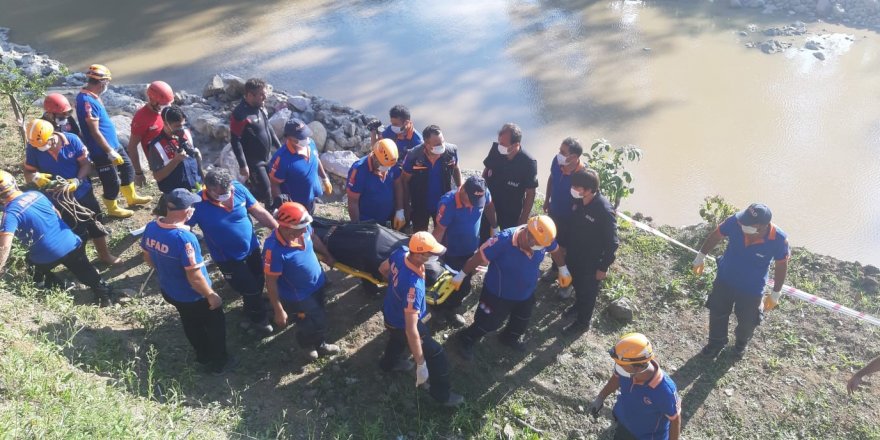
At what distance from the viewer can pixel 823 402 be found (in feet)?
17.6

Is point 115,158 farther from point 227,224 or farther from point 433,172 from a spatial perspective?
point 433,172

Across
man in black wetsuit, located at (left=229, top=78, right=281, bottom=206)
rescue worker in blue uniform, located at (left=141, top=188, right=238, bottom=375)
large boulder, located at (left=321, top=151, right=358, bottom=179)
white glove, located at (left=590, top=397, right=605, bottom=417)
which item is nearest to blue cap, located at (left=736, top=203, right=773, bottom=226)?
white glove, located at (left=590, top=397, right=605, bottom=417)

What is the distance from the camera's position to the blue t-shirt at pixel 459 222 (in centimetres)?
529

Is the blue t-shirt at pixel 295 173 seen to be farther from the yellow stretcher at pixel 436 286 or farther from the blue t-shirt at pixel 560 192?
the blue t-shirt at pixel 560 192

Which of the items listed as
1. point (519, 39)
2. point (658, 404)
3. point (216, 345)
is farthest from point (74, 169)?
point (519, 39)

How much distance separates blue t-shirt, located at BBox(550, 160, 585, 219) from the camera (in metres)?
5.92

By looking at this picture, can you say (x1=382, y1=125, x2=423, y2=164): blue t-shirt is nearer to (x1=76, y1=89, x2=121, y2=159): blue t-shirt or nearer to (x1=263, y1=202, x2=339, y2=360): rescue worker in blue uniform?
(x1=263, y1=202, x2=339, y2=360): rescue worker in blue uniform

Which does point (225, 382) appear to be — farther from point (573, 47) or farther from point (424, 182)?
point (573, 47)

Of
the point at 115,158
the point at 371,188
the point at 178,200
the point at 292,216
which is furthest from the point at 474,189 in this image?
the point at 115,158

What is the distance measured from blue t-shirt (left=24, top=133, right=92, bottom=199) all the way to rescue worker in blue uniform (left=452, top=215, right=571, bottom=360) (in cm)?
398

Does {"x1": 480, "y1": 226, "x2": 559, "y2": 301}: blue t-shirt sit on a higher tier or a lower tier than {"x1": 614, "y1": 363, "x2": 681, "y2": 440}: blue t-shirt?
higher

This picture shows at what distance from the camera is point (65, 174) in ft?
18.9

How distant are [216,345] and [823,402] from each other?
18.0ft

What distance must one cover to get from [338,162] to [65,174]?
13.3 feet
